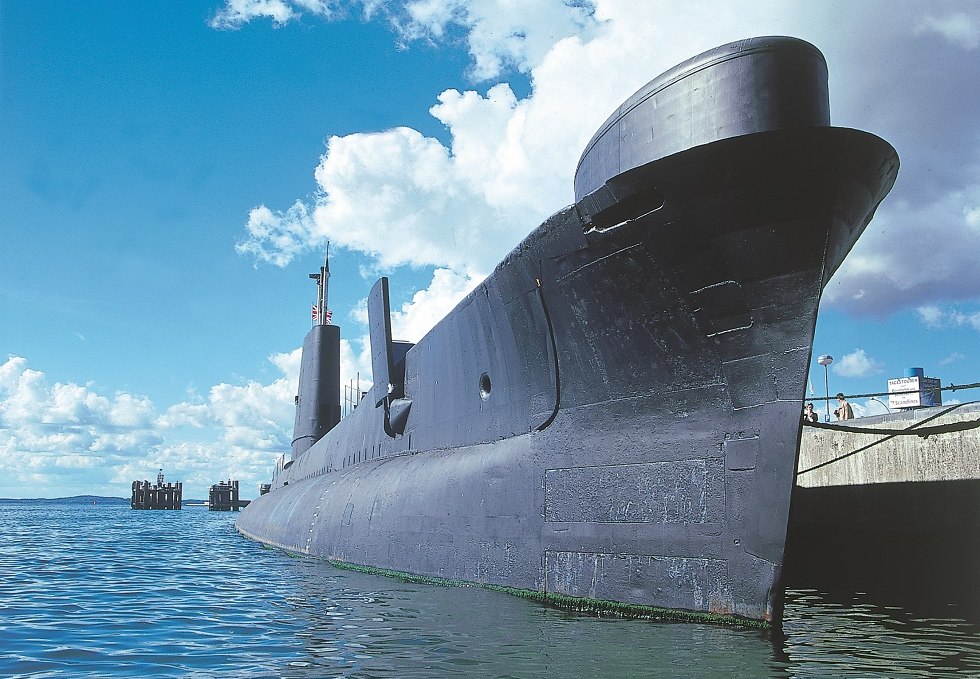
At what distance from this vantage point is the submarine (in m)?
6.07

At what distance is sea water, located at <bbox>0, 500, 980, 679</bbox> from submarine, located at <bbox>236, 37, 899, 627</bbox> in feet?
1.59

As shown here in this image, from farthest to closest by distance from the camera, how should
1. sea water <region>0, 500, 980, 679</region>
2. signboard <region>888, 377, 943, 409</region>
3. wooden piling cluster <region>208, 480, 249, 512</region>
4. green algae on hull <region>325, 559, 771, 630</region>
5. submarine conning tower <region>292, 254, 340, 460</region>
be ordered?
wooden piling cluster <region>208, 480, 249, 512</region>
submarine conning tower <region>292, 254, 340, 460</region>
signboard <region>888, 377, 943, 409</region>
green algae on hull <region>325, 559, 771, 630</region>
sea water <region>0, 500, 980, 679</region>

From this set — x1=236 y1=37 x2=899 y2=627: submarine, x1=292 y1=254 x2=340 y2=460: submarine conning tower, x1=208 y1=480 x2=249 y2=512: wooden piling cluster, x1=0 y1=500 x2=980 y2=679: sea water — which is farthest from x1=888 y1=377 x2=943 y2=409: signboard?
x1=208 y1=480 x2=249 y2=512: wooden piling cluster

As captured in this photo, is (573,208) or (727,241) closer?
(727,241)

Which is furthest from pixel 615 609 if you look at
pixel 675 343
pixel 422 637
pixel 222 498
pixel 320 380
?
pixel 222 498

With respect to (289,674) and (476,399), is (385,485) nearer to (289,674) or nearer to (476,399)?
(476,399)

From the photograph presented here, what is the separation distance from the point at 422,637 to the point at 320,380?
61.2 feet

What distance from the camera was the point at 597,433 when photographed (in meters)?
7.27

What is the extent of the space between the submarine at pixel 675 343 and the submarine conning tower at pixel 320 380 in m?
16.1

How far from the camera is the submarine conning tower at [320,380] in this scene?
24.1 metres

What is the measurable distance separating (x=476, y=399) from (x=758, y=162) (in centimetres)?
468

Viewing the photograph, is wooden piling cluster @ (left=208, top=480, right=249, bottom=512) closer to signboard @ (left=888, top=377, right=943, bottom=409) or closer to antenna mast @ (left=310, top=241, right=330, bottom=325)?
antenna mast @ (left=310, top=241, right=330, bottom=325)

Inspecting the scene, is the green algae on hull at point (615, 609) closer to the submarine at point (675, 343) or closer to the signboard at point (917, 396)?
the submarine at point (675, 343)

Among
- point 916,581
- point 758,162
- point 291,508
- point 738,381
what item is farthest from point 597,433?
point 291,508
